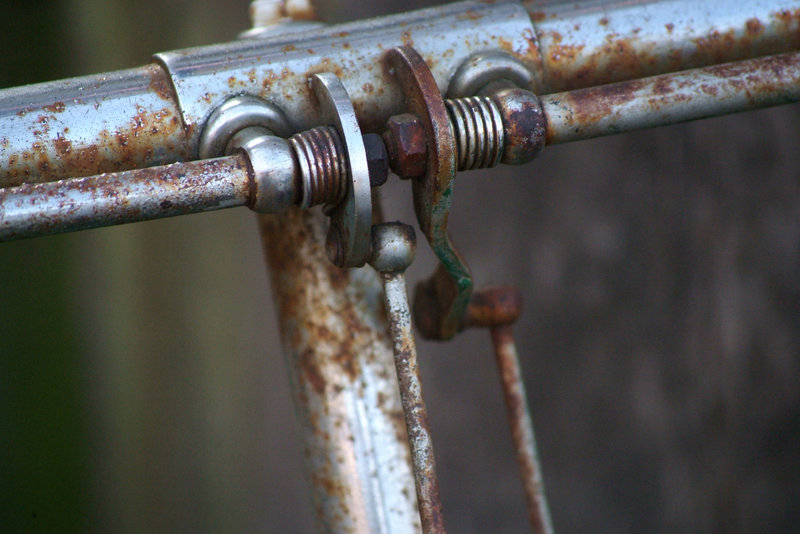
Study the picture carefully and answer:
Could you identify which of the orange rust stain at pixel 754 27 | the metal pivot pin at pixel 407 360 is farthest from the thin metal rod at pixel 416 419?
the orange rust stain at pixel 754 27

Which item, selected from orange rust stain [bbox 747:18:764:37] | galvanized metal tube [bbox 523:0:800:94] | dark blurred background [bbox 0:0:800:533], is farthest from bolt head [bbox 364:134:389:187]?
dark blurred background [bbox 0:0:800:533]

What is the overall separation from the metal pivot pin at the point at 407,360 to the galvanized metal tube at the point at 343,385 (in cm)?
8

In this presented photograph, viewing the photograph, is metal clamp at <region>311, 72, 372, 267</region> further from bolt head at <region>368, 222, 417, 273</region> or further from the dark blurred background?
the dark blurred background

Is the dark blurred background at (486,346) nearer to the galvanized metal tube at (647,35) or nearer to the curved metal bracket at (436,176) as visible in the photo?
the galvanized metal tube at (647,35)

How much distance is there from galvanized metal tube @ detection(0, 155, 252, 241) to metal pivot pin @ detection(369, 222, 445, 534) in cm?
7

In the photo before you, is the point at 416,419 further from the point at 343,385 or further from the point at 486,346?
the point at 486,346

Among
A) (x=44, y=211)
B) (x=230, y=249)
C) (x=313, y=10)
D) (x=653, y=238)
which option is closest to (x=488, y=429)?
(x=653, y=238)

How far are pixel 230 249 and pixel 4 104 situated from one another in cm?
68

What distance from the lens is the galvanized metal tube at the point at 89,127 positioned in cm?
37

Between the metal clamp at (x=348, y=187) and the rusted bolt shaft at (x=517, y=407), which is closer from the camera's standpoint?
the metal clamp at (x=348, y=187)

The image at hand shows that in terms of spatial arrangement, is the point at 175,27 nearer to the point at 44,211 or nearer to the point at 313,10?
the point at 313,10

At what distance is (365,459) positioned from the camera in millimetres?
446

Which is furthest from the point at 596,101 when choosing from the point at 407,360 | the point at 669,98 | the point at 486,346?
the point at 486,346

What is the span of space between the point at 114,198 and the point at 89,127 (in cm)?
7
